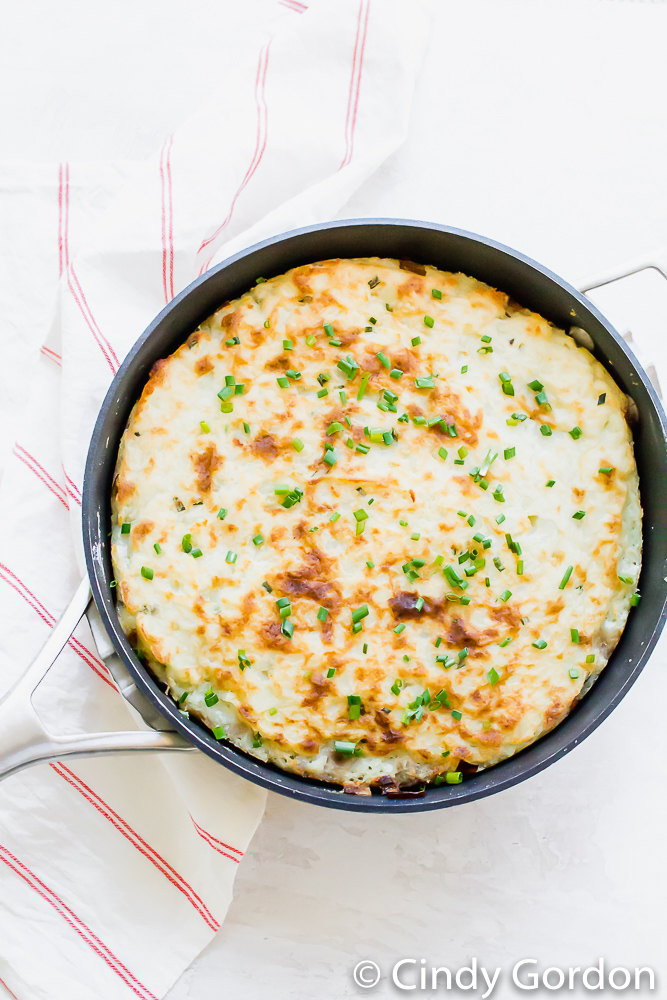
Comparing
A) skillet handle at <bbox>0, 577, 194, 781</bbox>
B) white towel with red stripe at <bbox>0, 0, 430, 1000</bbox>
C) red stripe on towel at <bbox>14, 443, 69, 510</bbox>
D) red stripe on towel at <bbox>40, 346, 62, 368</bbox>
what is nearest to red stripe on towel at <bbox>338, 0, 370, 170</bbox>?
white towel with red stripe at <bbox>0, 0, 430, 1000</bbox>

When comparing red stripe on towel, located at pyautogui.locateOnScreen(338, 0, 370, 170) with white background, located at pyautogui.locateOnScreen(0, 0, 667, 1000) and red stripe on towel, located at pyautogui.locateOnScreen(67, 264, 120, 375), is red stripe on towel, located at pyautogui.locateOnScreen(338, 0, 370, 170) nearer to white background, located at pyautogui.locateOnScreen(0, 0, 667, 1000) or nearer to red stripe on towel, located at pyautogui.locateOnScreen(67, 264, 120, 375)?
white background, located at pyautogui.locateOnScreen(0, 0, 667, 1000)

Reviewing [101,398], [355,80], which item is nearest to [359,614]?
[101,398]

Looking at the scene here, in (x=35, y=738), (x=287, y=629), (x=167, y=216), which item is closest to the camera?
(x=35, y=738)

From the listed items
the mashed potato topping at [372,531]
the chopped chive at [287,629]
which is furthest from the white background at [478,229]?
the chopped chive at [287,629]

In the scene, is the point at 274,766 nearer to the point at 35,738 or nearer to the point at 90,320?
the point at 35,738

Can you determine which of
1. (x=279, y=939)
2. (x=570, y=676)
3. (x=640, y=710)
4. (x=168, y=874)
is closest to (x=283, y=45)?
(x=570, y=676)

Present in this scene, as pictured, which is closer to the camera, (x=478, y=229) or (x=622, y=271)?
(x=622, y=271)
